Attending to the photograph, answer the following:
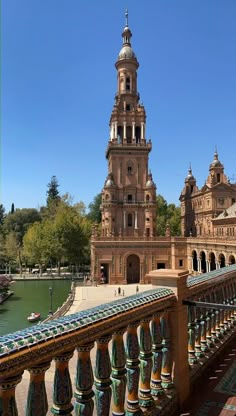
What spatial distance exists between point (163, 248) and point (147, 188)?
907 centimetres

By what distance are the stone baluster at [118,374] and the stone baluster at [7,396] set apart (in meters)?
1.32

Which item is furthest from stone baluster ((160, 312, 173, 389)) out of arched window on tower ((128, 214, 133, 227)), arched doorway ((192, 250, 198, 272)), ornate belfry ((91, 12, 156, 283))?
arched window on tower ((128, 214, 133, 227))

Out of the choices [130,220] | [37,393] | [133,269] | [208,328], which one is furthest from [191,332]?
[130,220]

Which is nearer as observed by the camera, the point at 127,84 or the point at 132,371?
the point at 132,371

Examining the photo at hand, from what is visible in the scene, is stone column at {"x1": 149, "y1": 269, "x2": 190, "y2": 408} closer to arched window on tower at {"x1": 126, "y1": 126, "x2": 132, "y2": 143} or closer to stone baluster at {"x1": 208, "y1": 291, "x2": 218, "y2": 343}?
stone baluster at {"x1": 208, "y1": 291, "x2": 218, "y2": 343}

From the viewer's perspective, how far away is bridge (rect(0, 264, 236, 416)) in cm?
249

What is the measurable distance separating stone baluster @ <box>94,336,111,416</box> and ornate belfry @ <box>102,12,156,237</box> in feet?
144

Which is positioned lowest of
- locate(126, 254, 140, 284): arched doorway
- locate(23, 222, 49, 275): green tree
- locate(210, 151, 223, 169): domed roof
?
locate(126, 254, 140, 284): arched doorway

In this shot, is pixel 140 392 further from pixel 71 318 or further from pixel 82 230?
pixel 82 230

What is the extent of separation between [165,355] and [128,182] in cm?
4472

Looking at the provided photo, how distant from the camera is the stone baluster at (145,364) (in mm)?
3816

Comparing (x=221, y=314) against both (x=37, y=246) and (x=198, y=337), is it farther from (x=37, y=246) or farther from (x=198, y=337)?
(x=37, y=246)

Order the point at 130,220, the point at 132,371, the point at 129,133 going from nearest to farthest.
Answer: the point at 132,371, the point at 130,220, the point at 129,133

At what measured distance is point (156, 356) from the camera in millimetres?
4188
